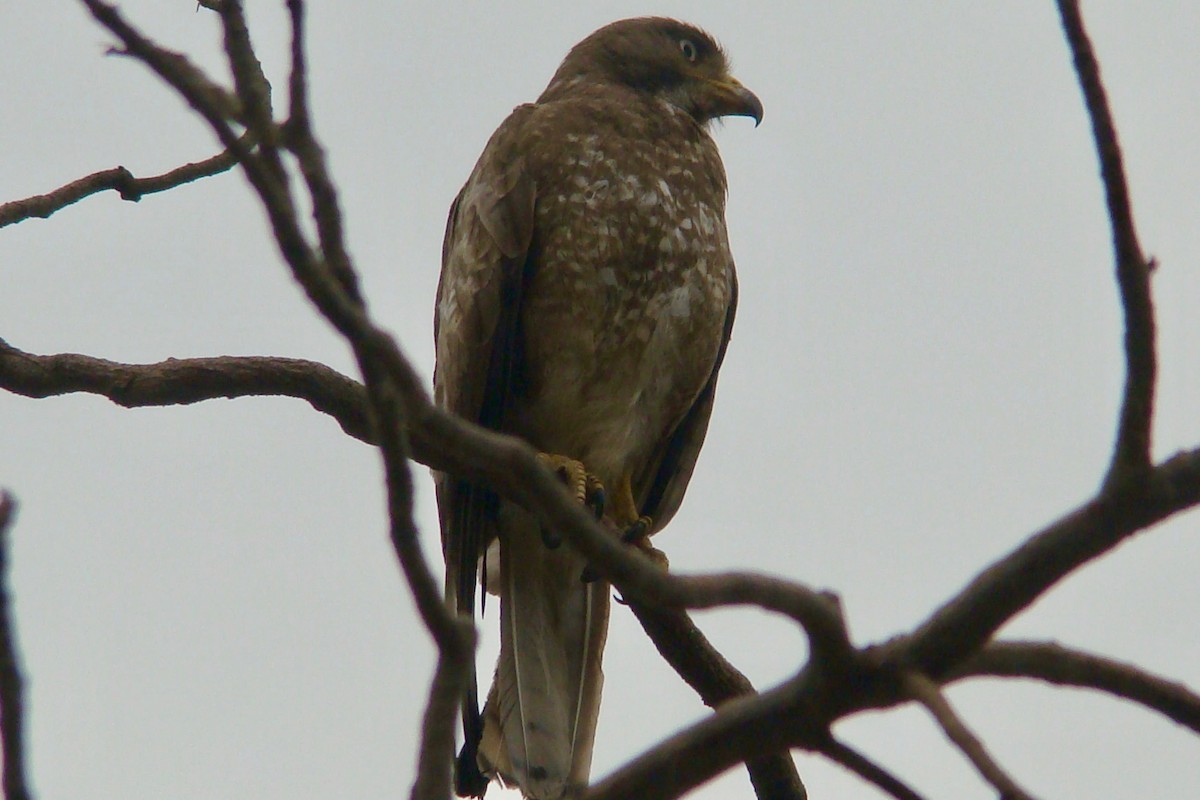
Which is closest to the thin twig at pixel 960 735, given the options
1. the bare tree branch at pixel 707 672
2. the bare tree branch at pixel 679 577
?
the bare tree branch at pixel 679 577

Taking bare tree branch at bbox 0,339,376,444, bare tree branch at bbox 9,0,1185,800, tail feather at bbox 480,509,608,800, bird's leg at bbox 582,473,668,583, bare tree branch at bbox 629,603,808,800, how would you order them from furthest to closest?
bird's leg at bbox 582,473,668,583 < tail feather at bbox 480,509,608,800 < bare tree branch at bbox 629,603,808,800 < bare tree branch at bbox 0,339,376,444 < bare tree branch at bbox 9,0,1185,800

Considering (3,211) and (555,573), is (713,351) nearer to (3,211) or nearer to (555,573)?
(555,573)

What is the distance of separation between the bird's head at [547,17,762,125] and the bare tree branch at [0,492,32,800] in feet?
16.4

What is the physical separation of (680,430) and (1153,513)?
Answer: 138 inches

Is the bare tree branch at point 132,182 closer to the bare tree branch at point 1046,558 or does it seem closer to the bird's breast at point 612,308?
the bird's breast at point 612,308

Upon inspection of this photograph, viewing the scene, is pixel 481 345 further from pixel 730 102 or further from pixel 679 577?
pixel 679 577

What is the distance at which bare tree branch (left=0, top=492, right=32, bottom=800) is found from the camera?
1761 millimetres

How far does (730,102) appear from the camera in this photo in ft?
21.6

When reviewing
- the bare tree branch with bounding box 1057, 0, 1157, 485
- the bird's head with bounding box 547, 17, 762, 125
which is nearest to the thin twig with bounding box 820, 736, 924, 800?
the bare tree branch with bounding box 1057, 0, 1157, 485

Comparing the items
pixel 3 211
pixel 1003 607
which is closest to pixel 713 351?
pixel 3 211

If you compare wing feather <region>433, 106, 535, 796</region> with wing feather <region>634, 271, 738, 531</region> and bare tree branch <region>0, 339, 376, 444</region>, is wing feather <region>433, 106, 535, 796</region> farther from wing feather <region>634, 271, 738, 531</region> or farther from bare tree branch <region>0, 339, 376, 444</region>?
bare tree branch <region>0, 339, 376, 444</region>

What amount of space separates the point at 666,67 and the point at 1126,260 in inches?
171

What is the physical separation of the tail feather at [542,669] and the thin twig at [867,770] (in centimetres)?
221

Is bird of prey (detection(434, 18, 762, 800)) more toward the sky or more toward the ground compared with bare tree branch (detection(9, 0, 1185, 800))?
more toward the sky
